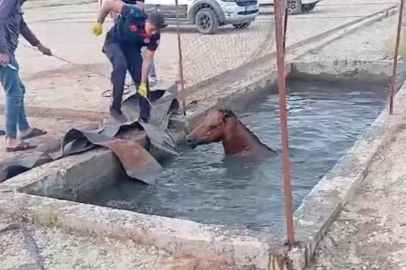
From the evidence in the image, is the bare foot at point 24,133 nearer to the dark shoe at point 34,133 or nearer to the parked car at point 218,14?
the dark shoe at point 34,133

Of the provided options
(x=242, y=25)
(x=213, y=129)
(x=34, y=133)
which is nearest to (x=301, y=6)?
(x=242, y=25)

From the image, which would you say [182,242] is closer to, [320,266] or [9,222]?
[320,266]

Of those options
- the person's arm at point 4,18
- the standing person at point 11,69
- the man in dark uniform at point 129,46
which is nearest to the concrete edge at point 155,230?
the standing person at point 11,69

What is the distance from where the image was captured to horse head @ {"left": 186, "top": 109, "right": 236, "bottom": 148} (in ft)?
24.1

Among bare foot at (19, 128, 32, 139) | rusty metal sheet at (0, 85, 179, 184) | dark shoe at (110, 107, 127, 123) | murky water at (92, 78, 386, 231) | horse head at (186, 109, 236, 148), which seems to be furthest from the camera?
dark shoe at (110, 107, 127, 123)

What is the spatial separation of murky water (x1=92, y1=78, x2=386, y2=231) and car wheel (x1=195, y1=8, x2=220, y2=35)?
7.62 metres

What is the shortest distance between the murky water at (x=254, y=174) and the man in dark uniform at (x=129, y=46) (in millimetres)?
1006

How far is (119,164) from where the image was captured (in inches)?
268

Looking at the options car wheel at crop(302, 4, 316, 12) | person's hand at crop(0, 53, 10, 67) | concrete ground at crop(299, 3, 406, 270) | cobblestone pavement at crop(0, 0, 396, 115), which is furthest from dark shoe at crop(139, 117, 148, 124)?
car wheel at crop(302, 4, 316, 12)

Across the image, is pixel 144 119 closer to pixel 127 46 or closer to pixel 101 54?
pixel 127 46

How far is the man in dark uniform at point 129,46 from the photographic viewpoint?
7.67m

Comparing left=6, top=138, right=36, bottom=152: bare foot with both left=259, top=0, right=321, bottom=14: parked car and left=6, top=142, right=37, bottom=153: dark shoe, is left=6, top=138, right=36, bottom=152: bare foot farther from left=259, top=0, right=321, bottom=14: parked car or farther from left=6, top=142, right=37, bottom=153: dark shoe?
left=259, top=0, right=321, bottom=14: parked car

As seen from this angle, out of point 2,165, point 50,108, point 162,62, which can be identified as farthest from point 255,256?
point 162,62

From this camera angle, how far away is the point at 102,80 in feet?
36.6
